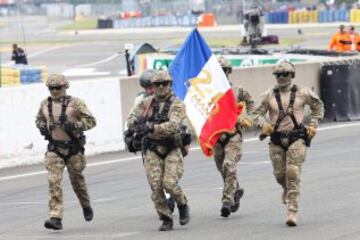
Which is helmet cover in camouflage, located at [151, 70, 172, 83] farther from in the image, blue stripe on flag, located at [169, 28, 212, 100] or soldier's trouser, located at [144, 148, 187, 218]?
blue stripe on flag, located at [169, 28, 212, 100]

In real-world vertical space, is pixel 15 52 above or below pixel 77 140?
below

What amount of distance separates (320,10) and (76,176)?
73.7 meters

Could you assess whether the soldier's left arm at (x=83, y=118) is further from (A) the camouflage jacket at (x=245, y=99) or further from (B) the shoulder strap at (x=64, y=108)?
(A) the camouflage jacket at (x=245, y=99)

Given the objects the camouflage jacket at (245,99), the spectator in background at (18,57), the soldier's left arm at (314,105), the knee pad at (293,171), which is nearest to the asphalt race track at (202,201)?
the knee pad at (293,171)

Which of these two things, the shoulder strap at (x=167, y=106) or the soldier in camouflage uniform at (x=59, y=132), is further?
the soldier in camouflage uniform at (x=59, y=132)

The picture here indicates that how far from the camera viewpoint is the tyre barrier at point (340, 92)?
24844 mm

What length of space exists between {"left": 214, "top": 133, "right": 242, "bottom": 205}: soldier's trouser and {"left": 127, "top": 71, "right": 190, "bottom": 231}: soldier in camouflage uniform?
2.75ft

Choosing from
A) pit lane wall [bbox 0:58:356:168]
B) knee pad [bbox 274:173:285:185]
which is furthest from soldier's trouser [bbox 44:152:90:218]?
pit lane wall [bbox 0:58:356:168]

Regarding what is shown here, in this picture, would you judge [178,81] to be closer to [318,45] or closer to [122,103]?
[122,103]

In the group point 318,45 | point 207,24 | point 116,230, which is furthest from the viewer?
point 207,24

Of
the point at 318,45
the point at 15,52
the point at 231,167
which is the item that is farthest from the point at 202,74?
the point at 318,45

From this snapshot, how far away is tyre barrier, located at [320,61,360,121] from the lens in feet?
81.5

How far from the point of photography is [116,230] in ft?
39.8

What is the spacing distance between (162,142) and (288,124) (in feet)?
4.28
